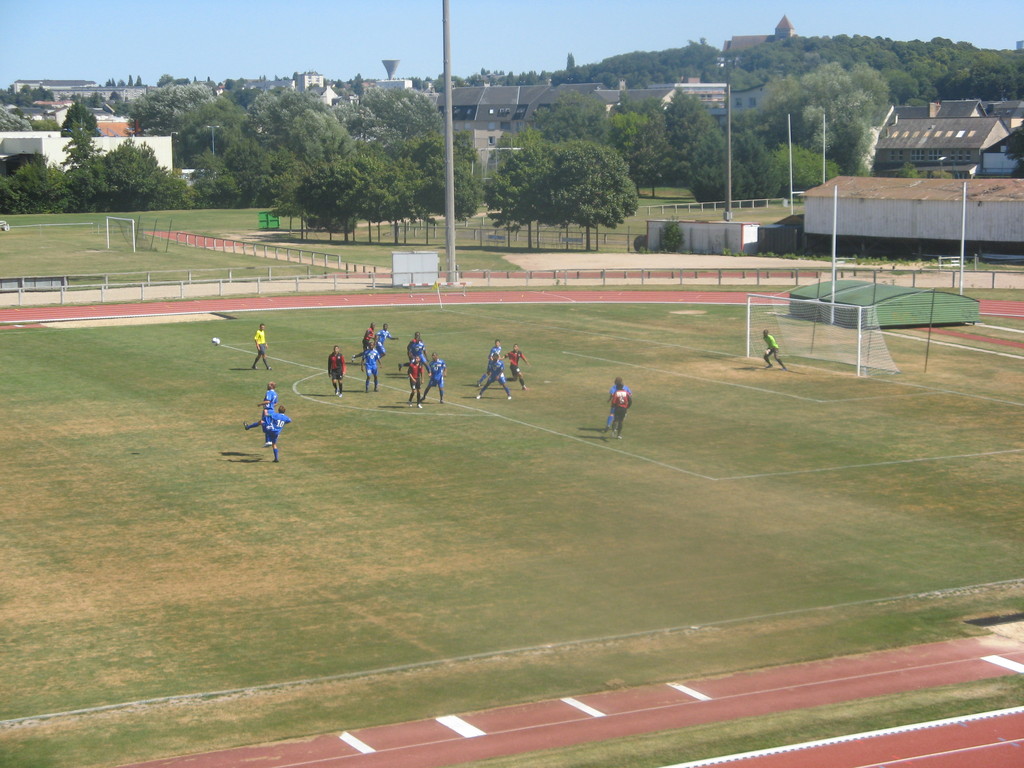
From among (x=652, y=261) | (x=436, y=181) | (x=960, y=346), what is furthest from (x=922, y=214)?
(x=436, y=181)

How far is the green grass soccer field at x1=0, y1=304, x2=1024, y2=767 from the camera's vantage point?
1767 centimetres

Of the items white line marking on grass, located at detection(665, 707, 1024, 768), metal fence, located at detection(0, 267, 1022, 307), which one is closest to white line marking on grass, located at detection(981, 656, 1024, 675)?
white line marking on grass, located at detection(665, 707, 1024, 768)

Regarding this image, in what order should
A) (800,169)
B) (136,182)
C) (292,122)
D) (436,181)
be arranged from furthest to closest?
(292,122)
(136,182)
(800,169)
(436,181)

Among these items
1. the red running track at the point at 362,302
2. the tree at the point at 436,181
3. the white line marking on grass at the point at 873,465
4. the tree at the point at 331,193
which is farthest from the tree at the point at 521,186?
the white line marking on grass at the point at 873,465

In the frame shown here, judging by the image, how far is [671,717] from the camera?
1602 centimetres

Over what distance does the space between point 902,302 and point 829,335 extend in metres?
7.69

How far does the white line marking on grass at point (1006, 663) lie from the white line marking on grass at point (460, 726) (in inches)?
315

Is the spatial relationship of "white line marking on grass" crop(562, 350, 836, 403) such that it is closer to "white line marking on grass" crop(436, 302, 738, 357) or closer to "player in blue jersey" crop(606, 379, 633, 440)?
"white line marking on grass" crop(436, 302, 738, 357)

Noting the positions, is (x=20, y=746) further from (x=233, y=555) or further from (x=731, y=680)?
(x=731, y=680)

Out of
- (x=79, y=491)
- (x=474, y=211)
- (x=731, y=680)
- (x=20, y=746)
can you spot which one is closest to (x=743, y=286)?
(x=474, y=211)

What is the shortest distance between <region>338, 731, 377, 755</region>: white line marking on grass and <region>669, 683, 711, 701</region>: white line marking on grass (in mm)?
4660

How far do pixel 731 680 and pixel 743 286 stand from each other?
192 ft

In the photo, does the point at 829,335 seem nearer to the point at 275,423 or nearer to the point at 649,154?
the point at 275,423

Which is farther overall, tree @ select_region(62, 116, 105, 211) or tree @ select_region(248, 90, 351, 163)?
tree @ select_region(248, 90, 351, 163)
